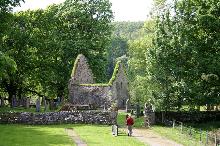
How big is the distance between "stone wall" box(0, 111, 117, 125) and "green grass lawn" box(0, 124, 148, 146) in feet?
5.36

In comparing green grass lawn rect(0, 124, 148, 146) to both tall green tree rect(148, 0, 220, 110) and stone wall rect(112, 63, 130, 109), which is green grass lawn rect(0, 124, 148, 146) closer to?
tall green tree rect(148, 0, 220, 110)

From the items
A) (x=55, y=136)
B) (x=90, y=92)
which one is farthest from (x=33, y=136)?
(x=90, y=92)

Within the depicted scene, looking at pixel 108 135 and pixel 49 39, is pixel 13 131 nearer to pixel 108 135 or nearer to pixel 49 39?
pixel 108 135

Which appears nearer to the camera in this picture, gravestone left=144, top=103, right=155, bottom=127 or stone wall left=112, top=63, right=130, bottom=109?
gravestone left=144, top=103, right=155, bottom=127

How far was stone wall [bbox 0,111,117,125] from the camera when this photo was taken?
4303 centimetres

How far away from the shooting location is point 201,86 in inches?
1786

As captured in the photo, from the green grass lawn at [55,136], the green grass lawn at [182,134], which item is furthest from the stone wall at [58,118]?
the green grass lawn at [182,134]

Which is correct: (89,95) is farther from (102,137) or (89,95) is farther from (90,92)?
(102,137)

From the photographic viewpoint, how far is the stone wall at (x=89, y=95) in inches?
2069

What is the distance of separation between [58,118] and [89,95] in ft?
31.0

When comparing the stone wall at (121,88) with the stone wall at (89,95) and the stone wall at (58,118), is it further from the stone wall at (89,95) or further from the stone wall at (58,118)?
the stone wall at (58,118)

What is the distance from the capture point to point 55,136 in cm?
3494

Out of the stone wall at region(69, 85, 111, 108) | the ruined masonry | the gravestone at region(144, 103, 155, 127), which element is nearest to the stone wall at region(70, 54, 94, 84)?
the ruined masonry

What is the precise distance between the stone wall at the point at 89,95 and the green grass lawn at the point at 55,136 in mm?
9988
